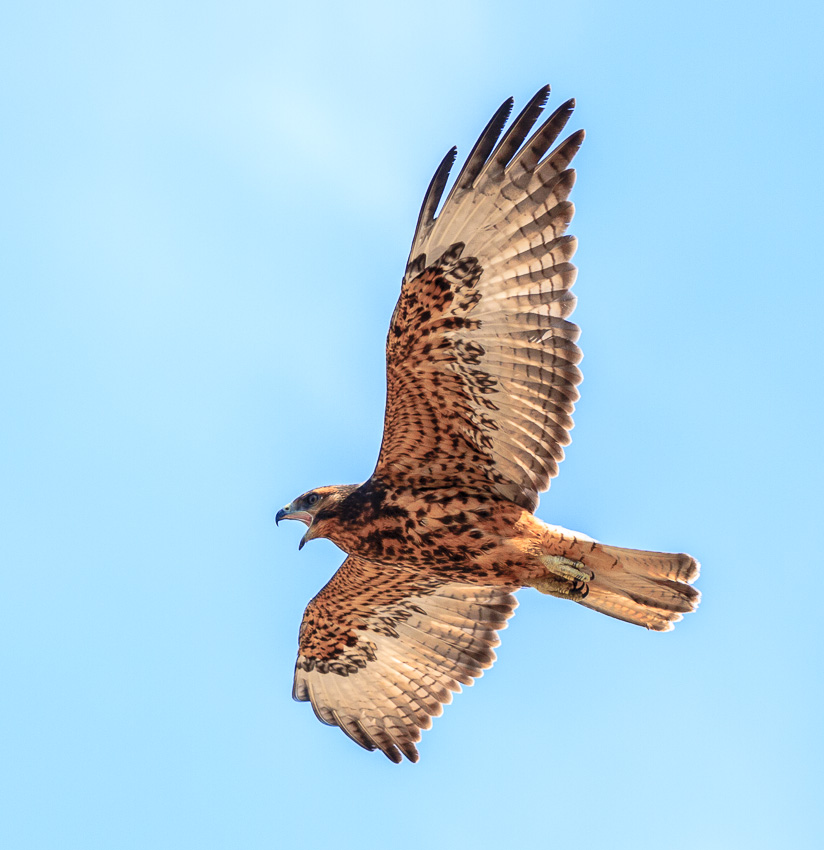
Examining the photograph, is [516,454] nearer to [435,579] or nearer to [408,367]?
[408,367]

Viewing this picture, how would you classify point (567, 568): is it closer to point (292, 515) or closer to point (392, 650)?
point (292, 515)

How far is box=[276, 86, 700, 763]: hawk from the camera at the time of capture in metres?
8.93

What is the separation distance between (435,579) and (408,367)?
8.77 feet

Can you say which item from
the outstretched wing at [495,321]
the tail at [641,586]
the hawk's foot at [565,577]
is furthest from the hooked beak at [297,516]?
the tail at [641,586]

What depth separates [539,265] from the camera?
355 inches

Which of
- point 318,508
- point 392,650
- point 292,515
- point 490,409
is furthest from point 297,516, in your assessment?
point 490,409

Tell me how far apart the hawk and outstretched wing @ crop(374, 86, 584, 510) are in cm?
1

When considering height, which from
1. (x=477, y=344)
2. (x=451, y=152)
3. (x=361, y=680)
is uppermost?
(x=451, y=152)

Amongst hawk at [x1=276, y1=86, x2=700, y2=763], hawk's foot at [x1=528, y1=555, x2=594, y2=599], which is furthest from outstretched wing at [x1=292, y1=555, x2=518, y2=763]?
hawk's foot at [x1=528, y1=555, x2=594, y2=599]

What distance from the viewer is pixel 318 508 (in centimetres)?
1052

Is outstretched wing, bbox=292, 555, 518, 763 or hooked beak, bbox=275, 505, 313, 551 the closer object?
hooked beak, bbox=275, 505, 313, 551

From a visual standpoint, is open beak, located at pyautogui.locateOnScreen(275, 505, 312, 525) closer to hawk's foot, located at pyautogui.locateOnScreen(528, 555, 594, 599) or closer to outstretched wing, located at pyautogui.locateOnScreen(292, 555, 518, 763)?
outstretched wing, located at pyautogui.locateOnScreen(292, 555, 518, 763)

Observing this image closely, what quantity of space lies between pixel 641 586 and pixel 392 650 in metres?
3.30

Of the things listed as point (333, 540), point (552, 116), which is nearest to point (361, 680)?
point (333, 540)
